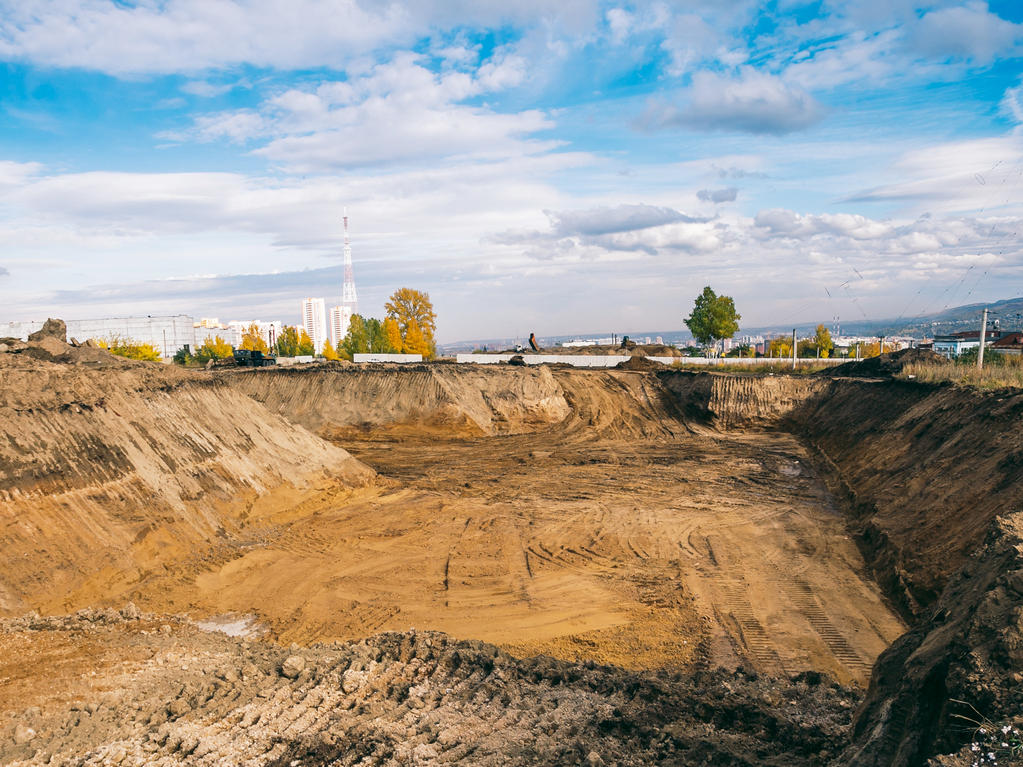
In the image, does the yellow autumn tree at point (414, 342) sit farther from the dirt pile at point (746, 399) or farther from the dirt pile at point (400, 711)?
the dirt pile at point (400, 711)

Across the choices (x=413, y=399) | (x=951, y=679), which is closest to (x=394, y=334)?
(x=413, y=399)

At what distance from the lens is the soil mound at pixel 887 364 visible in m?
26.6

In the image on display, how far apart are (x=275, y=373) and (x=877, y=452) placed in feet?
90.9

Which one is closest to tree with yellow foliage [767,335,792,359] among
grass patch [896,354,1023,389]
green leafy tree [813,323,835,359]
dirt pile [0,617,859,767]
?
green leafy tree [813,323,835,359]

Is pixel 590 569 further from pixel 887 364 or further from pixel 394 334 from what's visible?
pixel 394 334

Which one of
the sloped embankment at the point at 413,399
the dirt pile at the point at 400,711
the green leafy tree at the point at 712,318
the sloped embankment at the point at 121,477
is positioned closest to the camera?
the dirt pile at the point at 400,711

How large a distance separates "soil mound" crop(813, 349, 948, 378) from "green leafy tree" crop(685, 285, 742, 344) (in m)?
20.0

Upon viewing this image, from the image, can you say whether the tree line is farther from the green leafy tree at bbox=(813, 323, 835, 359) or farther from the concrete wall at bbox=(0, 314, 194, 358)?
the green leafy tree at bbox=(813, 323, 835, 359)

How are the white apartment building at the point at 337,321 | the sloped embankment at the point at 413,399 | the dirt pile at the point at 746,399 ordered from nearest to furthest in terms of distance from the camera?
the dirt pile at the point at 746,399
the sloped embankment at the point at 413,399
the white apartment building at the point at 337,321

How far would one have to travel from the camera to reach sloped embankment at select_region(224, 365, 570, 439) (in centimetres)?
2844

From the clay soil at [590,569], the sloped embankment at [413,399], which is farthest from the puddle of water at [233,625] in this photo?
the sloped embankment at [413,399]

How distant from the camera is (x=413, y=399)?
29172mm

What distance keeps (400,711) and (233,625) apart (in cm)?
495

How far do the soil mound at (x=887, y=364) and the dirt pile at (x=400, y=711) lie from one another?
24.6 m
